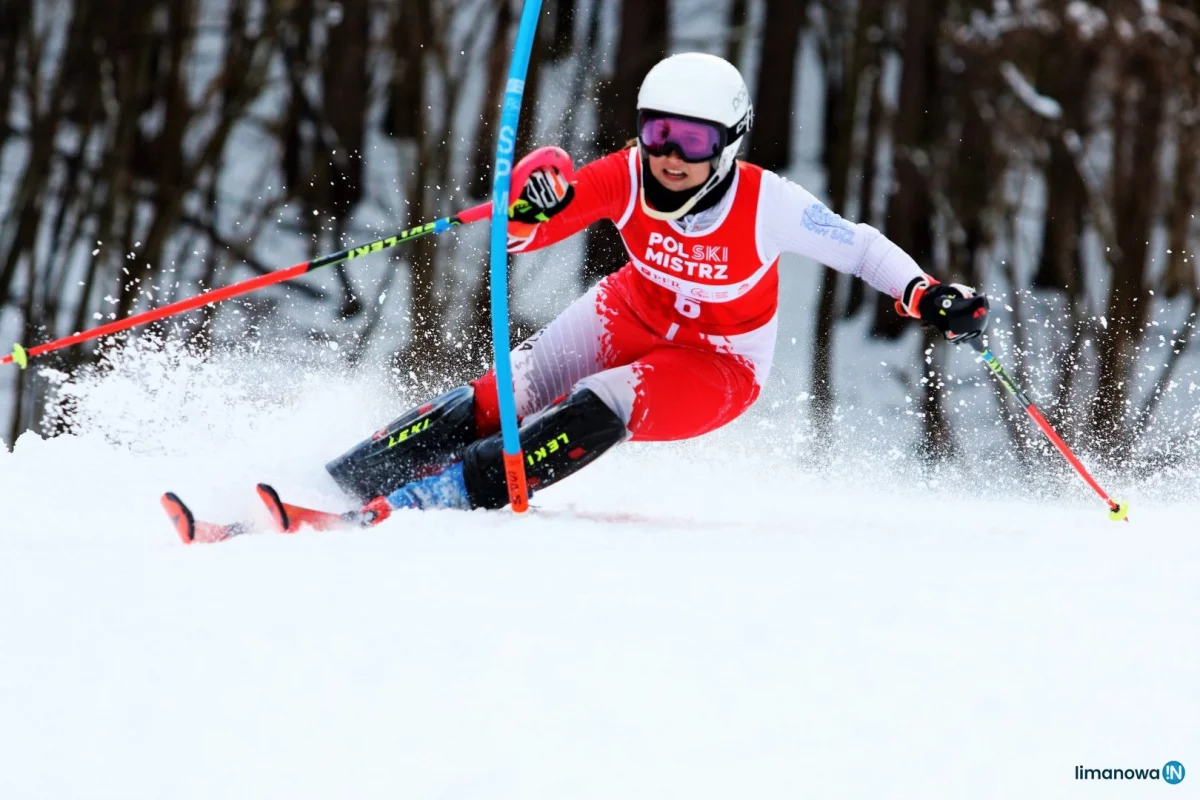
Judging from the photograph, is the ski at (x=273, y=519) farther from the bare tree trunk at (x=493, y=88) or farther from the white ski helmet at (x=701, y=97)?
Result: the bare tree trunk at (x=493, y=88)

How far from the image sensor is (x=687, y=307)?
4.14 m

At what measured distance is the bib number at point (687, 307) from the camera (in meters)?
4.13

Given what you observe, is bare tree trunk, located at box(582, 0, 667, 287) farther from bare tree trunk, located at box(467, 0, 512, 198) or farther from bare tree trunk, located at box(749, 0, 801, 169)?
bare tree trunk, located at box(749, 0, 801, 169)

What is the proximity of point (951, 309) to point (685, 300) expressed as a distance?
2.76 ft

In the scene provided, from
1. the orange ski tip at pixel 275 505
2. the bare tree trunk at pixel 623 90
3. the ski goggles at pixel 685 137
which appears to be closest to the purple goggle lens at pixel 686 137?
the ski goggles at pixel 685 137

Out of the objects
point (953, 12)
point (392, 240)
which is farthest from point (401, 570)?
point (953, 12)

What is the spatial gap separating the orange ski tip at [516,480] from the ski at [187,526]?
31.0 inches

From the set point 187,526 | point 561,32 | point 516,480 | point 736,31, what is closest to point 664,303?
point 516,480

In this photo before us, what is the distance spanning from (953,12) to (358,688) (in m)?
12.4

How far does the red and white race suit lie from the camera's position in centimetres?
394

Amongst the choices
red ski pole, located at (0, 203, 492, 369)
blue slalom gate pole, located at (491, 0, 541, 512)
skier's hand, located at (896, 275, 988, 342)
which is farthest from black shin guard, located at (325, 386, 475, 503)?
skier's hand, located at (896, 275, 988, 342)

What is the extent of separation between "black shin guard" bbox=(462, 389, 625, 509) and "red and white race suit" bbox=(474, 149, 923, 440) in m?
0.08

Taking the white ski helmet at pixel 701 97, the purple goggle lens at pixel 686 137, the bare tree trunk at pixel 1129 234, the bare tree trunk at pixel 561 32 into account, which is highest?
the bare tree trunk at pixel 561 32

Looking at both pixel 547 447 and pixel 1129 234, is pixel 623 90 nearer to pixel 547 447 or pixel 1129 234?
pixel 1129 234
